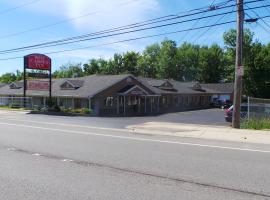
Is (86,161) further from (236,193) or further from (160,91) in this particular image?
(160,91)

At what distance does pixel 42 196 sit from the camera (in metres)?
7.05

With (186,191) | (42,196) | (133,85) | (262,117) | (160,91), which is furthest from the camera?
(160,91)

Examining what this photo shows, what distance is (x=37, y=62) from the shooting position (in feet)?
151

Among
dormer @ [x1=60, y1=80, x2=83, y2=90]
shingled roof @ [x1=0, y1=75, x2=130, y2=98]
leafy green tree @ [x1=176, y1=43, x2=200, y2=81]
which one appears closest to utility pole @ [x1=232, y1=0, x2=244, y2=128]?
shingled roof @ [x1=0, y1=75, x2=130, y2=98]

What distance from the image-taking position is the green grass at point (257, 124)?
21.6 meters

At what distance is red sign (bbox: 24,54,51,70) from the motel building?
2.59m

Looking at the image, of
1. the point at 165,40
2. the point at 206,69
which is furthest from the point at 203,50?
the point at 165,40

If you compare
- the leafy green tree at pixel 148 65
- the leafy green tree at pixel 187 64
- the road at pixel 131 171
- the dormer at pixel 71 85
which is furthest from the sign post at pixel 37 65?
the leafy green tree at pixel 148 65

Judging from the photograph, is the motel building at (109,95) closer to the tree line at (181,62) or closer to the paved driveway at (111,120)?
the paved driveway at (111,120)

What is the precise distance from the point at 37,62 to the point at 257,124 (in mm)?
29845

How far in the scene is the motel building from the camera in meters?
46.5

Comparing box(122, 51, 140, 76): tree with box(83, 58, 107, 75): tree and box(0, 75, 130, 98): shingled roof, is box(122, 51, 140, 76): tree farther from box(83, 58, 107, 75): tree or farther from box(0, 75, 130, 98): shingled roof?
box(0, 75, 130, 98): shingled roof

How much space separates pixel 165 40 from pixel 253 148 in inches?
3534

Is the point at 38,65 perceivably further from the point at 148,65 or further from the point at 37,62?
the point at 148,65
